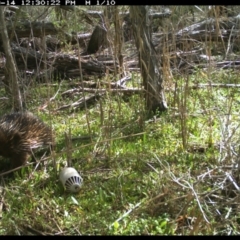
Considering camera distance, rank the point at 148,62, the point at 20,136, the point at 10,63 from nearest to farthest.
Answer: the point at 20,136 < the point at 10,63 < the point at 148,62

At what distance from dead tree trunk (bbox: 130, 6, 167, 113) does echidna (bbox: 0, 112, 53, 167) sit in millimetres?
1133

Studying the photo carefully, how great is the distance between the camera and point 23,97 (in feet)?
14.8

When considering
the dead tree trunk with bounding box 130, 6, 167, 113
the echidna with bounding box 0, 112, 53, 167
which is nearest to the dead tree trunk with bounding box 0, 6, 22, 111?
the echidna with bounding box 0, 112, 53, 167

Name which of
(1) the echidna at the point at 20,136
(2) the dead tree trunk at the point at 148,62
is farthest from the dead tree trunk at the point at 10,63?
(2) the dead tree trunk at the point at 148,62

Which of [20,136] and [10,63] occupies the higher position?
[10,63]

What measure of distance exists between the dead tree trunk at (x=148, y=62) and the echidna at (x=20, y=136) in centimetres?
113

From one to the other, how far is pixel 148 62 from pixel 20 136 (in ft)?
4.77

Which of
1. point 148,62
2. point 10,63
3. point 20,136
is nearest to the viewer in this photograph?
point 20,136

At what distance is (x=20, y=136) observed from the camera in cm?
347

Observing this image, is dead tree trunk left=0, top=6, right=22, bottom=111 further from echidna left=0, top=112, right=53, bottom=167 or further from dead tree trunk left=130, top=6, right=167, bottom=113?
dead tree trunk left=130, top=6, right=167, bottom=113

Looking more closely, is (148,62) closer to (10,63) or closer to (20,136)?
(10,63)

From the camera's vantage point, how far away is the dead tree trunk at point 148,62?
3828 millimetres

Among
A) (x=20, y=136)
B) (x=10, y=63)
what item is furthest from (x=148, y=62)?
(x=20, y=136)
